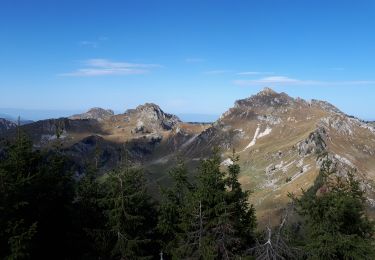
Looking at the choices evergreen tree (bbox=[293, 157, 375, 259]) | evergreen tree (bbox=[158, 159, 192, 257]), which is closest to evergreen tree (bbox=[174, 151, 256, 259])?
evergreen tree (bbox=[158, 159, 192, 257])

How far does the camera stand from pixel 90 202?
40688 mm

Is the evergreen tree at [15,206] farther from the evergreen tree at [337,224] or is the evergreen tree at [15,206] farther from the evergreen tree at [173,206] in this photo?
the evergreen tree at [337,224]

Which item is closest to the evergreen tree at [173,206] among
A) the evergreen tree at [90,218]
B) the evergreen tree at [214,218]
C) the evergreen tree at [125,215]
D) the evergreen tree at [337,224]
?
the evergreen tree at [125,215]

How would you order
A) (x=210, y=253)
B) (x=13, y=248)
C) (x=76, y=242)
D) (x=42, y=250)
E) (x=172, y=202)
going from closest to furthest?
(x=13, y=248) < (x=210, y=253) < (x=42, y=250) < (x=76, y=242) < (x=172, y=202)

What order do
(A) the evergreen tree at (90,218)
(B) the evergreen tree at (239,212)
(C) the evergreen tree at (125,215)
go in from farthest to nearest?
(A) the evergreen tree at (90,218) < (B) the evergreen tree at (239,212) < (C) the evergreen tree at (125,215)

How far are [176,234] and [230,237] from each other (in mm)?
5736

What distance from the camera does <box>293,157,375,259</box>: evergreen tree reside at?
32.9 metres

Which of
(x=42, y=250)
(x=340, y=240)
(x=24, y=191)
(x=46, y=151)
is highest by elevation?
(x=46, y=151)

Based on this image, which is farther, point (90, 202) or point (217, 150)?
point (90, 202)

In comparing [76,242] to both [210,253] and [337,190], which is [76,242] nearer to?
[210,253]

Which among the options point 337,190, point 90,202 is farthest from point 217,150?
point 90,202

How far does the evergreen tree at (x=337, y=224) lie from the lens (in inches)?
1294

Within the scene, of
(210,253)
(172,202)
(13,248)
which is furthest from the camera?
(172,202)

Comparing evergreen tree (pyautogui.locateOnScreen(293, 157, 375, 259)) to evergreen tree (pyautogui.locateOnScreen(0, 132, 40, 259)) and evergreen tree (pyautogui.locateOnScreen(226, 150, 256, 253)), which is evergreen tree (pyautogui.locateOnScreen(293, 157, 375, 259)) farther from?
evergreen tree (pyautogui.locateOnScreen(0, 132, 40, 259))
